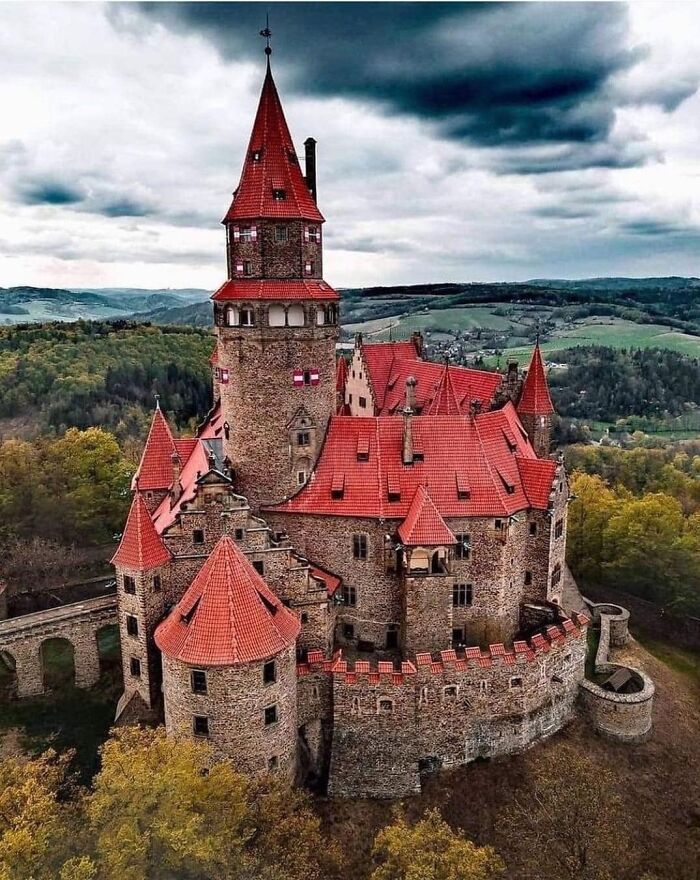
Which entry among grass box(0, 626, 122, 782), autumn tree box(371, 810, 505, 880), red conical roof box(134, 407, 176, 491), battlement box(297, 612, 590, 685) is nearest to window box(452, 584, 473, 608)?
battlement box(297, 612, 590, 685)

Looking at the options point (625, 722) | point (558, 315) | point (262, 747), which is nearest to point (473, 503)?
point (625, 722)

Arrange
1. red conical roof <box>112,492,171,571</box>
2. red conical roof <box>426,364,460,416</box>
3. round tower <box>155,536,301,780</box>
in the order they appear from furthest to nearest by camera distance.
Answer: red conical roof <box>426,364,460,416</box>, red conical roof <box>112,492,171,571</box>, round tower <box>155,536,301,780</box>

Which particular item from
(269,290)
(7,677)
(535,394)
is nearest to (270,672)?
(269,290)

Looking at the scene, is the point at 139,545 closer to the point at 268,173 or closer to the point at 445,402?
the point at 268,173

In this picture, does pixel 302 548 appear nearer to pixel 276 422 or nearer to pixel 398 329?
pixel 276 422

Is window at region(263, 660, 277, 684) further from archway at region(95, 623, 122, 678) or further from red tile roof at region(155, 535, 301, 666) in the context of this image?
archway at region(95, 623, 122, 678)
